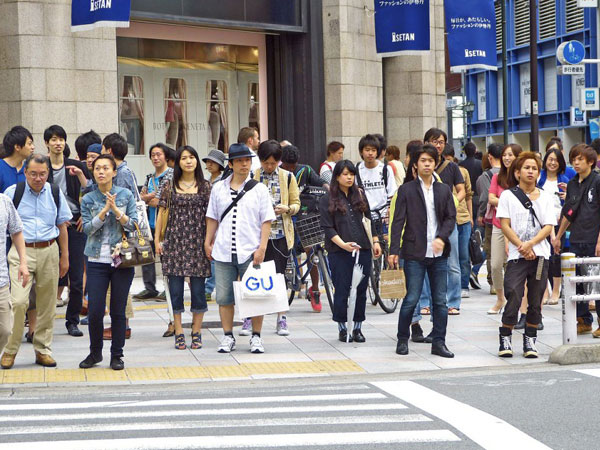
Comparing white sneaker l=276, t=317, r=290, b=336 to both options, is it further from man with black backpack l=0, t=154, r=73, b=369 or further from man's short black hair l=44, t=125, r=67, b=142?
man's short black hair l=44, t=125, r=67, b=142

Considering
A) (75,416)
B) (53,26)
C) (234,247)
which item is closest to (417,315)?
(234,247)

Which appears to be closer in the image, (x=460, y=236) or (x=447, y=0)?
(x=460, y=236)

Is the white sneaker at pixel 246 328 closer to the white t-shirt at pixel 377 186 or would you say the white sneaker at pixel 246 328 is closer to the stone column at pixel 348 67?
the white t-shirt at pixel 377 186

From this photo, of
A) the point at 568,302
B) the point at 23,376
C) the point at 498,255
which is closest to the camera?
the point at 23,376

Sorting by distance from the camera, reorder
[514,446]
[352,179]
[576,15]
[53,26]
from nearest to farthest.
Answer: [514,446], [352,179], [53,26], [576,15]

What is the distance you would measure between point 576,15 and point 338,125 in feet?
110

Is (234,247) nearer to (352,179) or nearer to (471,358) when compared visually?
(352,179)

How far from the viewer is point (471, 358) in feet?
34.2

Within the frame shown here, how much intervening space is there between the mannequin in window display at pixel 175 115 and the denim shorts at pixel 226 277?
784cm

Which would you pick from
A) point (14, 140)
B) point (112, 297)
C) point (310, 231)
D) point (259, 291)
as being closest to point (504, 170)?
point (310, 231)

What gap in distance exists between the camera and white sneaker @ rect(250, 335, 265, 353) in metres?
10.7

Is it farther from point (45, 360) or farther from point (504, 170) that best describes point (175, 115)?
point (45, 360)

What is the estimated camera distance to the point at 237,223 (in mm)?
10523

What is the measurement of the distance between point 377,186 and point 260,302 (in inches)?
129
